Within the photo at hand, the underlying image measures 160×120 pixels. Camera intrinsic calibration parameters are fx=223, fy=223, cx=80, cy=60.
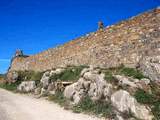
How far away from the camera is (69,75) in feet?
57.6

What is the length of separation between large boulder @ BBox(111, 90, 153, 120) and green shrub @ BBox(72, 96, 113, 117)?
47 centimetres

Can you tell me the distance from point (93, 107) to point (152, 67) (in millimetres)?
3665

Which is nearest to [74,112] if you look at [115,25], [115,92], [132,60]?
[115,92]

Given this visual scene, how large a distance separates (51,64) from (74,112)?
12.7 m

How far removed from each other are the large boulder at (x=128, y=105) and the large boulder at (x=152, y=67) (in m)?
1.98

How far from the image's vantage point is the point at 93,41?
17.7m

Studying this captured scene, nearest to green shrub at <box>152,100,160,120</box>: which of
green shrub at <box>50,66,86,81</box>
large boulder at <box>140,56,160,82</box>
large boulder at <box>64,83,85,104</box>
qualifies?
large boulder at <box>140,56,160,82</box>

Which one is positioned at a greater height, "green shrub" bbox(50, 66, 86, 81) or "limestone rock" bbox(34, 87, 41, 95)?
"green shrub" bbox(50, 66, 86, 81)

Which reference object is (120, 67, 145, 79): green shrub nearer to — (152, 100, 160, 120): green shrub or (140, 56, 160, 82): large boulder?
(140, 56, 160, 82): large boulder

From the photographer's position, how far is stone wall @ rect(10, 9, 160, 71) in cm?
1298

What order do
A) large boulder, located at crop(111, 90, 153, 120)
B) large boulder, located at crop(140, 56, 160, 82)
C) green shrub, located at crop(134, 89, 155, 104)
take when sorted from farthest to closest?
large boulder, located at crop(140, 56, 160, 82)
green shrub, located at crop(134, 89, 155, 104)
large boulder, located at crop(111, 90, 153, 120)

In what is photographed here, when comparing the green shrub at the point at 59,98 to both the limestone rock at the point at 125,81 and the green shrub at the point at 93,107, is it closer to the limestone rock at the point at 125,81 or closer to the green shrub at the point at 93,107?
the green shrub at the point at 93,107

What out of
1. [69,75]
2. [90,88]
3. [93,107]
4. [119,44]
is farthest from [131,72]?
[69,75]

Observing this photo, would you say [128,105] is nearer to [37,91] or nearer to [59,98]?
[59,98]
